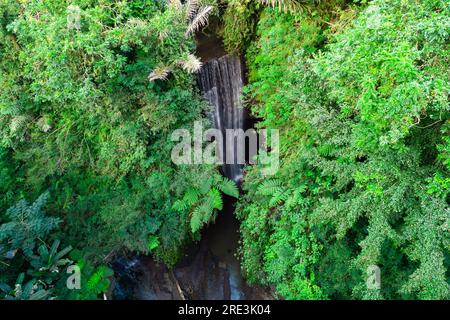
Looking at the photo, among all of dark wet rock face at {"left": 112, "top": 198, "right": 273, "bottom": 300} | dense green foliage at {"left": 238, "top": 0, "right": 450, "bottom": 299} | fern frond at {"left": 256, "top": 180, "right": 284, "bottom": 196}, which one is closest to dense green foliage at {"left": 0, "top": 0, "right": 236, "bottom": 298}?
dark wet rock face at {"left": 112, "top": 198, "right": 273, "bottom": 300}

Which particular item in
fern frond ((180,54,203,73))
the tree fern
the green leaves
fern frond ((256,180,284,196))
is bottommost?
the green leaves

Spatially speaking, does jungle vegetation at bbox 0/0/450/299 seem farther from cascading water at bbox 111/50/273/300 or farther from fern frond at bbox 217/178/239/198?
cascading water at bbox 111/50/273/300

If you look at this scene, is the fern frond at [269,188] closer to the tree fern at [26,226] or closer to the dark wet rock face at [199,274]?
the dark wet rock face at [199,274]

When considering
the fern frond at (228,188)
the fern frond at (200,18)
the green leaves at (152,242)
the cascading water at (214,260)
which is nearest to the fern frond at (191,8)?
the fern frond at (200,18)

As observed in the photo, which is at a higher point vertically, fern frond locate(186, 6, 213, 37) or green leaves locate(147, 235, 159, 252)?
fern frond locate(186, 6, 213, 37)

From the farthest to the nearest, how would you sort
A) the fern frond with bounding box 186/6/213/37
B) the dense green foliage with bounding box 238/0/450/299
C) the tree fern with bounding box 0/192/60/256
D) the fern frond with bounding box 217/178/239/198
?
the fern frond with bounding box 217/178/239/198, the tree fern with bounding box 0/192/60/256, the fern frond with bounding box 186/6/213/37, the dense green foliage with bounding box 238/0/450/299
